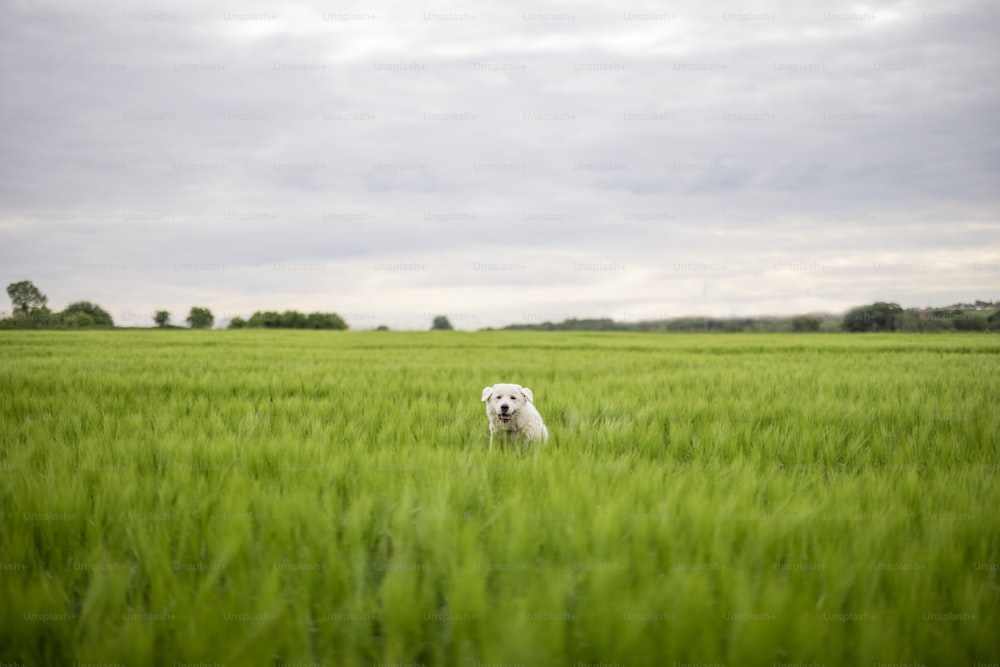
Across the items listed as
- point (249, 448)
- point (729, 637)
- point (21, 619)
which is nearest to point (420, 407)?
point (249, 448)

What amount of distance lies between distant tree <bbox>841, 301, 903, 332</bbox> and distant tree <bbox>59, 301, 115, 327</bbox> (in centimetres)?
7936

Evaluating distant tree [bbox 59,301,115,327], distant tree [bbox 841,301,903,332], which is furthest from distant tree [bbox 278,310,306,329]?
distant tree [bbox 841,301,903,332]

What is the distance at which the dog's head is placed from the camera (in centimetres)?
504

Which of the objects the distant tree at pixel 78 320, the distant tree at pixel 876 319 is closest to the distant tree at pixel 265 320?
the distant tree at pixel 78 320

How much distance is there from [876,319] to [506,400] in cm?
5642

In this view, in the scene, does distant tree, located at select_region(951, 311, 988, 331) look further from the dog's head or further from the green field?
the dog's head

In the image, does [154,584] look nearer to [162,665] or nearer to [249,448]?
[162,665]

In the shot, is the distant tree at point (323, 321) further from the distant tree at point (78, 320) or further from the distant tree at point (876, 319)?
the distant tree at point (876, 319)

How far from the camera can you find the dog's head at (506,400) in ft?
16.5

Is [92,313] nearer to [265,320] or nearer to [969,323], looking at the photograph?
[265,320]

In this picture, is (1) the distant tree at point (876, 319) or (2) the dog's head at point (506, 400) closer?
(2) the dog's head at point (506, 400)

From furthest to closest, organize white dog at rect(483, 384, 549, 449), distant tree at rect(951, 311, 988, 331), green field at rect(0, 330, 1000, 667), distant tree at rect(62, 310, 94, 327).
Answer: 1. distant tree at rect(62, 310, 94, 327)
2. distant tree at rect(951, 311, 988, 331)
3. white dog at rect(483, 384, 549, 449)
4. green field at rect(0, 330, 1000, 667)

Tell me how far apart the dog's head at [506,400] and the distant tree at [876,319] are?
49.7 m

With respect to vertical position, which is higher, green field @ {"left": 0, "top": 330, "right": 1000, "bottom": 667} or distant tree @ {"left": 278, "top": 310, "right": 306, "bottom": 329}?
distant tree @ {"left": 278, "top": 310, "right": 306, "bottom": 329}
